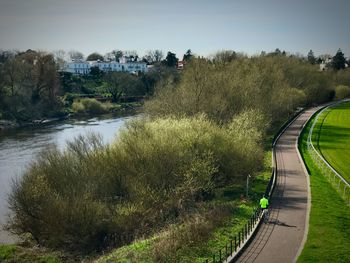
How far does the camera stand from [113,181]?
115 ft

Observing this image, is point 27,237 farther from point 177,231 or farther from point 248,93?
point 248,93

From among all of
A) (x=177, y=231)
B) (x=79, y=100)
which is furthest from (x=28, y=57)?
(x=177, y=231)

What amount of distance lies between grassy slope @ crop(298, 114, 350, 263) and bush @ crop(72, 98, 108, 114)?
260 feet

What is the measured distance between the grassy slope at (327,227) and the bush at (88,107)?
79.3 metres

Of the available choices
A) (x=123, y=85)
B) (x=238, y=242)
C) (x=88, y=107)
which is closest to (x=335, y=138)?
(x=238, y=242)

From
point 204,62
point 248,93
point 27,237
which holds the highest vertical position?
point 204,62

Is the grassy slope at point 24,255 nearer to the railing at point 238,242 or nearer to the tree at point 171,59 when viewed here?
the railing at point 238,242

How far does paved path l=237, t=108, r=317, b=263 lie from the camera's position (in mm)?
22359

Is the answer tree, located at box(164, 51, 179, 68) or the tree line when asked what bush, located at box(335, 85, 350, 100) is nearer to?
tree, located at box(164, 51, 179, 68)

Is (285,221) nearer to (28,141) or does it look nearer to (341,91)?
(28,141)

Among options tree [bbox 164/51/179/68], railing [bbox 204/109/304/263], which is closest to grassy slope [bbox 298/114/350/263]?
railing [bbox 204/109/304/263]

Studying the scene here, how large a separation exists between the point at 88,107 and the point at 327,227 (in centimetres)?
8993

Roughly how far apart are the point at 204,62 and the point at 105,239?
34.5 meters

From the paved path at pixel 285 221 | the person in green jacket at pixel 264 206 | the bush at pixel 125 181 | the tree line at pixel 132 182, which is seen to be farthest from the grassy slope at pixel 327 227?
the bush at pixel 125 181
